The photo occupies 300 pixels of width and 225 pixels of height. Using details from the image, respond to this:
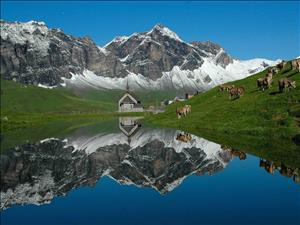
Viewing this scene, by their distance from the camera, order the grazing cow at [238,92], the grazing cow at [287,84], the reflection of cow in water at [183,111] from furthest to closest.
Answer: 1. the reflection of cow in water at [183,111]
2. the grazing cow at [238,92]
3. the grazing cow at [287,84]

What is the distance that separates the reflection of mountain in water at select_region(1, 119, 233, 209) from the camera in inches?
1218

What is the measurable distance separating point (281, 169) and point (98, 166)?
16.4m

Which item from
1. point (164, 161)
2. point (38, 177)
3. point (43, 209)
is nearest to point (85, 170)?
point (38, 177)

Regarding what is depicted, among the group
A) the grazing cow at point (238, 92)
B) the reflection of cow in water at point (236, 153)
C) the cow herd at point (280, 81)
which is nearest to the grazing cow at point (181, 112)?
the grazing cow at point (238, 92)

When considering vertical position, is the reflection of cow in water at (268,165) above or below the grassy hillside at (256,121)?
below

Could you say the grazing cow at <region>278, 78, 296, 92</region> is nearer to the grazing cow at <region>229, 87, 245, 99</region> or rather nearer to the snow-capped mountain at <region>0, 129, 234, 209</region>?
the grazing cow at <region>229, 87, 245, 99</region>

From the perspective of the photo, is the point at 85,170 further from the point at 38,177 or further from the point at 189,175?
the point at 189,175

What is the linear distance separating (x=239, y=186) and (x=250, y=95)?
182 ft

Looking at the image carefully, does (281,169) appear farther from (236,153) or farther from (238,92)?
(238,92)

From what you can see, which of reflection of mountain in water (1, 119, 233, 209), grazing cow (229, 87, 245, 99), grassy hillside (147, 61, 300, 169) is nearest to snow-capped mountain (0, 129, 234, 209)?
reflection of mountain in water (1, 119, 233, 209)

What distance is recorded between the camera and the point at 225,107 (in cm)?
8131

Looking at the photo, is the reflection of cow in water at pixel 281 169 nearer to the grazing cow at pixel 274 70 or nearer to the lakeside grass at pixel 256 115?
the lakeside grass at pixel 256 115

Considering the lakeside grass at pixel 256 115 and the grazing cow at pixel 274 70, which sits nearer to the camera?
the lakeside grass at pixel 256 115

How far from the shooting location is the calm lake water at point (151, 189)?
22344mm
